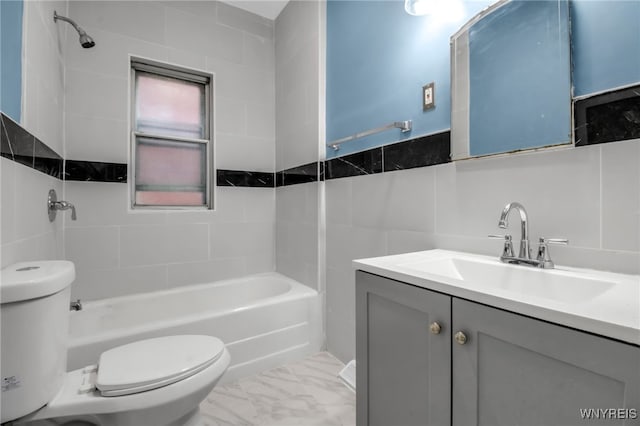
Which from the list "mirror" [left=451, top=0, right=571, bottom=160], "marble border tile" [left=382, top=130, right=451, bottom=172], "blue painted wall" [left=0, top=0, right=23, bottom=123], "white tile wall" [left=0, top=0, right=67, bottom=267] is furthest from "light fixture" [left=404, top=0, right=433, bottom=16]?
"white tile wall" [left=0, top=0, right=67, bottom=267]

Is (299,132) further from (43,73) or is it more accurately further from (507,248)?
(507,248)

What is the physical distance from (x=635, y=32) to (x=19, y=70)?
6.86 ft

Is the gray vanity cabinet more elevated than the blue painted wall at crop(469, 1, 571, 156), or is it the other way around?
the blue painted wall at crop(469, 1, 571, 156)

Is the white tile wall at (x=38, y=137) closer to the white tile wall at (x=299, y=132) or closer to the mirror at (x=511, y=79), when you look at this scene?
the white tile wall at (x=299, y=132)

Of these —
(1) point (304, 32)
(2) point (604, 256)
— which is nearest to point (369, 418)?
(2) point (604, 256)

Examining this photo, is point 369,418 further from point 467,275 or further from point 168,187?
point 168,187

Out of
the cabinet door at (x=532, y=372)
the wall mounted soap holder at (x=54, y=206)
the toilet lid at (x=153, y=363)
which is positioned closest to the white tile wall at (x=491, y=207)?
the cabinet door at (x=532, y=372)

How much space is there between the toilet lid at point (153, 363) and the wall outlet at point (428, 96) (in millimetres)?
1431

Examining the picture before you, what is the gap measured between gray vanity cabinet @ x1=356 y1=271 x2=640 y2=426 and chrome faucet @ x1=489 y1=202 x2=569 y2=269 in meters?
0.41

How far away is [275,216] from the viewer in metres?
2.69

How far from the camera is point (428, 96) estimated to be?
1.36 m

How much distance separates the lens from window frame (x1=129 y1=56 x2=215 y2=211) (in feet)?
7.16

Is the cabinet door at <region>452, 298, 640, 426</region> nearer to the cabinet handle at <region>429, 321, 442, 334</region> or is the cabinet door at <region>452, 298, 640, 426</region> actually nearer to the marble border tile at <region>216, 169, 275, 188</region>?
the cabinet handle at <region>429, 321, 442, 334</region>

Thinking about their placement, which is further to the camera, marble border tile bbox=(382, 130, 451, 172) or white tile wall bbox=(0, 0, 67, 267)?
marble border tile bbox=(382, 130, 451, 172)
